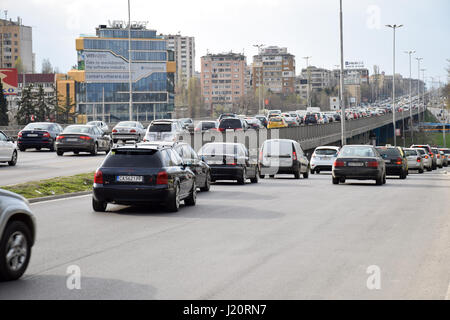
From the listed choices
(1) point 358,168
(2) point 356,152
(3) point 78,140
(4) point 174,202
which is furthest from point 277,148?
(4) point 174,202

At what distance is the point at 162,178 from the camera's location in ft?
52.4

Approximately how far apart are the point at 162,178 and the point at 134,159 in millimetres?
691

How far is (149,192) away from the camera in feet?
52.1

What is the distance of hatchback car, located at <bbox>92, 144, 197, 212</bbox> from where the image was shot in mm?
15859

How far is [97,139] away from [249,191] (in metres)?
19.8

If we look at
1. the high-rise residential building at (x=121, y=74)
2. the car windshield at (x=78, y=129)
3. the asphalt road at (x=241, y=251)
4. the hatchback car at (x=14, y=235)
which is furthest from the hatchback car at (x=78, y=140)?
the high-rise residential building at (x=121, y=74)

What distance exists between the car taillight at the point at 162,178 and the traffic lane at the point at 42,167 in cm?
859

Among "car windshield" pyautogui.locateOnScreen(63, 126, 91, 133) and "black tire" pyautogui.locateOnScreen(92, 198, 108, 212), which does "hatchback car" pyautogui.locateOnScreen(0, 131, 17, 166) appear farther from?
"black tire" pyautogui.locateOnScreen(92, 198, 108, 212)

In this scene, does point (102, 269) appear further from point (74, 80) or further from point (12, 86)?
point (74, 80)

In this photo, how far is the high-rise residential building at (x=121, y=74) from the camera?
16688 cm

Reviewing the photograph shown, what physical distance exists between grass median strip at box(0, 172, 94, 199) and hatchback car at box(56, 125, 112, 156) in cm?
1557

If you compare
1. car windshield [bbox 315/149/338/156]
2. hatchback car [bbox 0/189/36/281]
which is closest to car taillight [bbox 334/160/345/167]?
car windshield [bbox 315/149/338/156]

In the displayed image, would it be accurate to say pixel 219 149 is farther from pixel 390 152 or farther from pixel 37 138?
pixel 37 138
